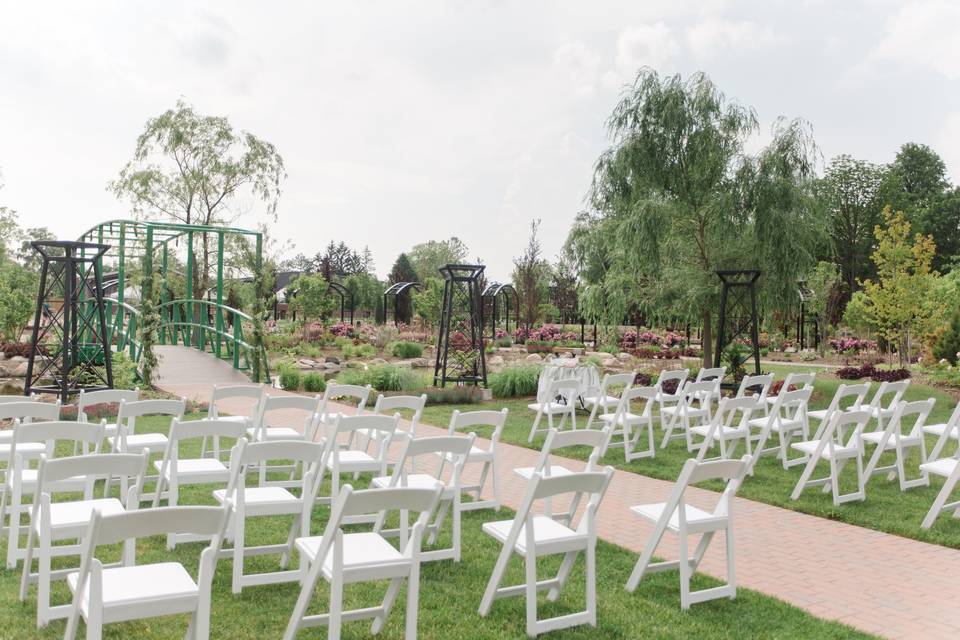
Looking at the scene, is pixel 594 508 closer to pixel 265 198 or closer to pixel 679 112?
pixel 679 112

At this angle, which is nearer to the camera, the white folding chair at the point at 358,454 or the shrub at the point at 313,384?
the white folding chair at the point at 358,454

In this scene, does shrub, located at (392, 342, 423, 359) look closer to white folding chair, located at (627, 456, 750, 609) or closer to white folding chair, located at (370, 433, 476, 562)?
white folding chair, located at (370, 433, 476, 562)

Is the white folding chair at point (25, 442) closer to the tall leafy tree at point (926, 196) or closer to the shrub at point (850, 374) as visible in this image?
the shrub at point (850, 374)

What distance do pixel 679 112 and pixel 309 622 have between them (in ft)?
45.8

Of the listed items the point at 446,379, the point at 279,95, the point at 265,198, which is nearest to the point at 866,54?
the point at 446,379

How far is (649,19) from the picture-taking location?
Answer: 12844 mm

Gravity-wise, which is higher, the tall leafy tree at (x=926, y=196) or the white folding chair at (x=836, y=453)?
the tall leafy tree at (x=926, y=196)

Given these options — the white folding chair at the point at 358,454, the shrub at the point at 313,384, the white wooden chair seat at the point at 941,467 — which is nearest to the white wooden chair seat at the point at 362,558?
the white folding chair at the point at 358,454

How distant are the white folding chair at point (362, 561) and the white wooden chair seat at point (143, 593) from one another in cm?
48

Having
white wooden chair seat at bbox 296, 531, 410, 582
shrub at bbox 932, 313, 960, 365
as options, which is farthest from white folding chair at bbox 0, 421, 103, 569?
shrub at bbox 932, 313, 960, 365

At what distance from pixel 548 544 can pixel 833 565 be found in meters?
2.38

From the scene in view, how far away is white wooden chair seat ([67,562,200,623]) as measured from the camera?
9.04 ft

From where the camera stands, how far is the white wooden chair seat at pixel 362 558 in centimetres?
320

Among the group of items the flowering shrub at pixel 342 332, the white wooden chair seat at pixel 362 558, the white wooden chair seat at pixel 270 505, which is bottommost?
the white wooden chair seat at pixel 362 558
